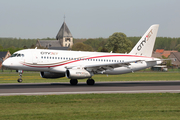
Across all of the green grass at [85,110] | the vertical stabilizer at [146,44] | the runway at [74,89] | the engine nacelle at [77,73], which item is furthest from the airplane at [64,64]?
the green grass at [85,110]

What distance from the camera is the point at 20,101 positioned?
64.1 ft

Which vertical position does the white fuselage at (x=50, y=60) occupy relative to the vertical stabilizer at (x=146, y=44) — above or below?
below

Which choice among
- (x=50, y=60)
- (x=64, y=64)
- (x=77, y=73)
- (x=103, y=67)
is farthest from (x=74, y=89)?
(x=50, y=60)

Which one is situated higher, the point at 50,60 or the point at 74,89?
the point at 50,60

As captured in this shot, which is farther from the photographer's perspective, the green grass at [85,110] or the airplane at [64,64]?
the airplane at [64,64]

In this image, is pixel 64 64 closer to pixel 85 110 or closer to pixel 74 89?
pixel 74 89

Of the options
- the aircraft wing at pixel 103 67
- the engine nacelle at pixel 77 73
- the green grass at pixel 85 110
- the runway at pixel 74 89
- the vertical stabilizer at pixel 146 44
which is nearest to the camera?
the green grass at pixel 85 110

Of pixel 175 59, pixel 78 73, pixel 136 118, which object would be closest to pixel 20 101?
pixel 136 118

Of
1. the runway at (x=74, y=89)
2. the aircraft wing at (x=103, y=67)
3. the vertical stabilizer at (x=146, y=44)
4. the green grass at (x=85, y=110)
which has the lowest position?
the runway at (x=74, y=89)

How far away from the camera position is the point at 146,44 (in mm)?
43125

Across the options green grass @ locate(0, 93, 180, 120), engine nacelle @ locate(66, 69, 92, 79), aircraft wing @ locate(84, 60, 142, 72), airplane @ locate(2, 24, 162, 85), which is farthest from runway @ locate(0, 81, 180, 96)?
green grass @ locate(0, 93, 180, 120)

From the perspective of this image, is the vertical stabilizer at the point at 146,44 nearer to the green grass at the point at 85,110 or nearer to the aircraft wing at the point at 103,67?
the aircraft wing at the point at 103,67

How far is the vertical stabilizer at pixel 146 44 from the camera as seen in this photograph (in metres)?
42.8

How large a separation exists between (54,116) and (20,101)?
6162mm
